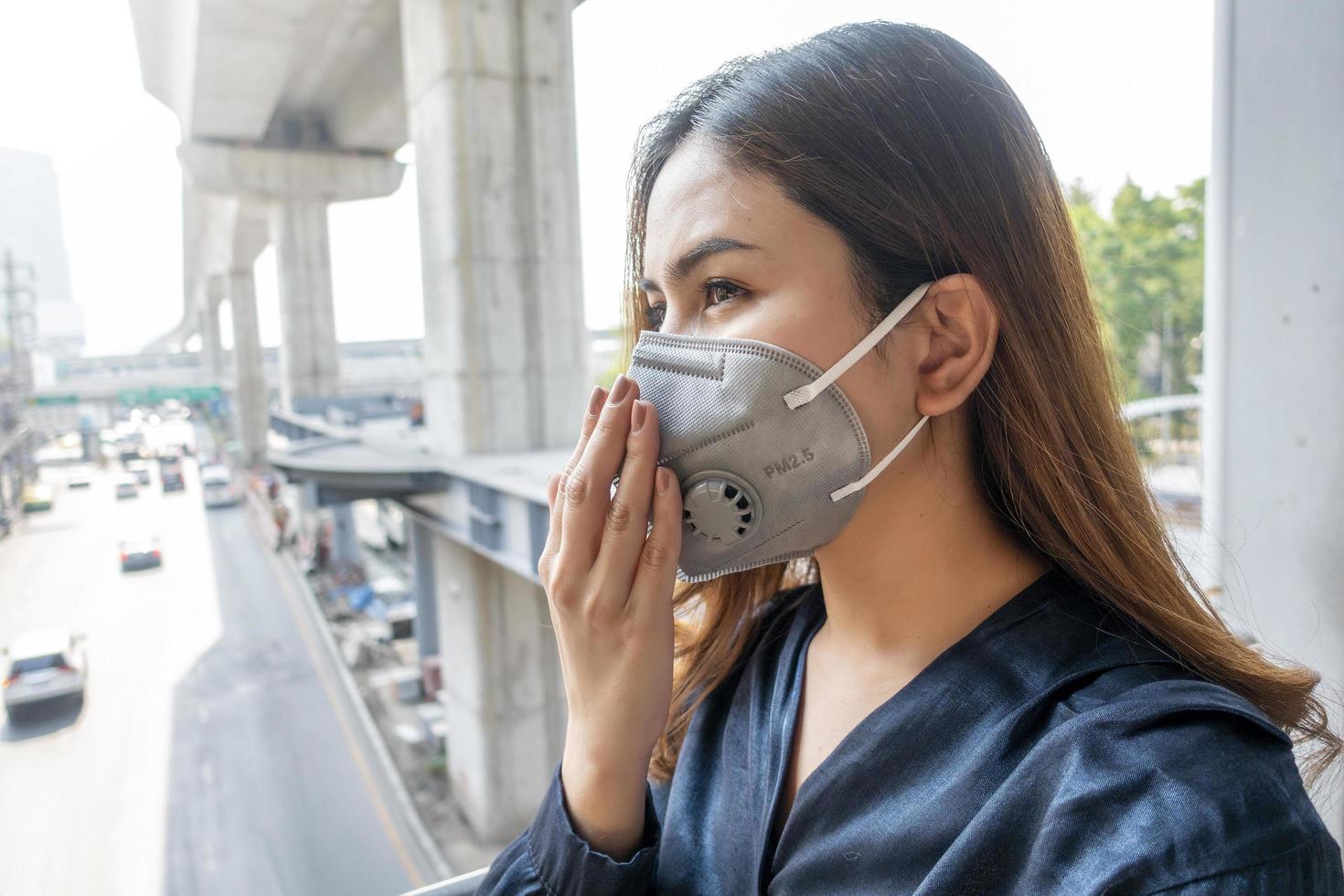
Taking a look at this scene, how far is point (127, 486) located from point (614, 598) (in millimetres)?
5396

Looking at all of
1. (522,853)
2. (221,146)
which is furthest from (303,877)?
(221,146)

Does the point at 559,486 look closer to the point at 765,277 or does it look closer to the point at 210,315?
the point at 765,277

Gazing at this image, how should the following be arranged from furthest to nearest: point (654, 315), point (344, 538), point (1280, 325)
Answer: point (344, 538) → point (1280, 325) → point (654, 315)

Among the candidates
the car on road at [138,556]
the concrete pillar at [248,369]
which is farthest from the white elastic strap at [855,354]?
the concrete pillar at [248,369]

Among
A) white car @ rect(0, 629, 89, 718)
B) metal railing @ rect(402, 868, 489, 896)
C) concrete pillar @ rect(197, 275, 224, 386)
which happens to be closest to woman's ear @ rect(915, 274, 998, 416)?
metal railing @ rect(402, 868, 489, 896)

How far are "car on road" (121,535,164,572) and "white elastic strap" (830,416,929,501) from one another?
5.34m

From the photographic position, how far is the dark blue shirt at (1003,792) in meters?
0.54


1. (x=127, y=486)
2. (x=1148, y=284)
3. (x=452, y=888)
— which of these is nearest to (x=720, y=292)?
(x=452, y=888)

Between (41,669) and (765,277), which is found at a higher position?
(765,277)

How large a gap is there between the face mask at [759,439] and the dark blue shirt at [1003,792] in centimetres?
21

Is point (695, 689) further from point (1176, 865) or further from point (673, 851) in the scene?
point (1176, 865)

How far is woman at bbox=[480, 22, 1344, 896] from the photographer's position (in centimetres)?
75

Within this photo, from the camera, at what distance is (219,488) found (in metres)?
7.70

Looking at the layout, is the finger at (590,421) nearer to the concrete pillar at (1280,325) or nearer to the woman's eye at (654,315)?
the woman's eye at (654,315)
